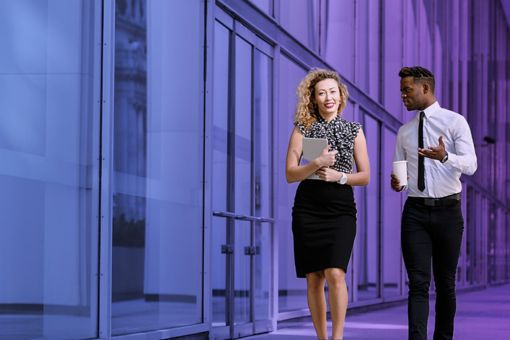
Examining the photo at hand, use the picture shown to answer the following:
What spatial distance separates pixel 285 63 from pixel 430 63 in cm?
1294

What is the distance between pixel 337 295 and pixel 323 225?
400mm

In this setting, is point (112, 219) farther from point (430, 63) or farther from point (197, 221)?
point (430, 63)

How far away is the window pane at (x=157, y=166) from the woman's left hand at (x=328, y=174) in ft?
5.35

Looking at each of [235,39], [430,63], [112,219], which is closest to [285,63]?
[235,39]

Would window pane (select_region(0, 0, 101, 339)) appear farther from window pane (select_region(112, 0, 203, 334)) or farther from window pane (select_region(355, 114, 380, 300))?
window pane (select_region(355, 114, 380, 300))

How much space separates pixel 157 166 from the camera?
7973 millimetres

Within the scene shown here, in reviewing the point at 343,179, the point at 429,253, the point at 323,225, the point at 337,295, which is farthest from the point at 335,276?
the point at 429,253

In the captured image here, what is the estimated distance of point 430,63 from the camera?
24.5m

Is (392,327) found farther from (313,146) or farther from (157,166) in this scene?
(313,146)

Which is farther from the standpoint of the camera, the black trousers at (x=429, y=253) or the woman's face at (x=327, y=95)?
the black trousers at (x=429, y=253)

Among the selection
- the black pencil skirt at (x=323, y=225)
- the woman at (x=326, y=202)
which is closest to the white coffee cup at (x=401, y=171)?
the woman at (x=326, y=202)

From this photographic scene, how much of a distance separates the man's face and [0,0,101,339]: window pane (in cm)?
192

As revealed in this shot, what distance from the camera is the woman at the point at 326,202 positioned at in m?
6.23

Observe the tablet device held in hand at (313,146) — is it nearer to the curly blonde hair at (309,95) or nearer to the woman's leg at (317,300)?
the curly blonde hair at (309,95)
